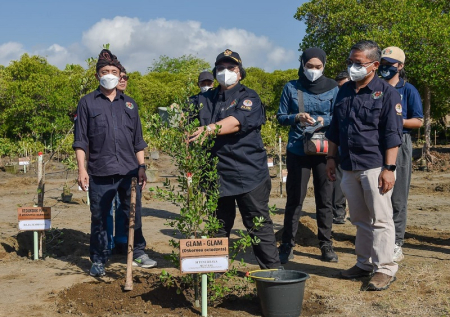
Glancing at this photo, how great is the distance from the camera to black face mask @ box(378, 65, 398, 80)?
529 centimetres

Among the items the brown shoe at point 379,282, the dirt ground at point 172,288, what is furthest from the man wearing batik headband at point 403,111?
the brown shoe at point 379,282

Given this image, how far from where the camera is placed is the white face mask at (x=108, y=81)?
16.5 feet

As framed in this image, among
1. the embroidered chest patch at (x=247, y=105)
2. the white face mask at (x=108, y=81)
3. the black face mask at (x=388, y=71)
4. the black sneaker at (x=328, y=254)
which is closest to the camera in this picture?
the embroidered chest patch at (x=247, y=105)

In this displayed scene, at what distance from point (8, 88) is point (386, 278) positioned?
72.0 ft

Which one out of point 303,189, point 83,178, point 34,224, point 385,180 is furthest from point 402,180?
point 34,224

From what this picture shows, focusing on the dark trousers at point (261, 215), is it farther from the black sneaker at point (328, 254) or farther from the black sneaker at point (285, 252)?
the black sneaker at point (328, 254)

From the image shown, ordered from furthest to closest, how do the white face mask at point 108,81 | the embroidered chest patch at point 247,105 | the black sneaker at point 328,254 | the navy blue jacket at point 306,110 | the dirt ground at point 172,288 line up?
the black sneaker at point 328,254
the navy blue jacket at point 306,110
the white face mask at point 108,81
the embroidered chest patch at point 247,105
the dirt ground at point 172,288

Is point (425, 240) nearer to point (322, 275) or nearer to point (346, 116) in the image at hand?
point (322, 275)

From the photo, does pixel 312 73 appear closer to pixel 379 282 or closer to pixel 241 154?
pixel 241 154

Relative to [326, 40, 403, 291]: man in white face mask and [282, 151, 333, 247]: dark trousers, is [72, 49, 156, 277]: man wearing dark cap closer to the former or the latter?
[282, 151, 333, 247]: dark trousers

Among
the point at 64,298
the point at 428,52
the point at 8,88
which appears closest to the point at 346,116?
the point at 64,298

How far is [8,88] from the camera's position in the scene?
2342 cm

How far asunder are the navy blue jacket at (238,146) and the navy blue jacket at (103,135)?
3.42 feet

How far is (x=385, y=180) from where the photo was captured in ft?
14.5
